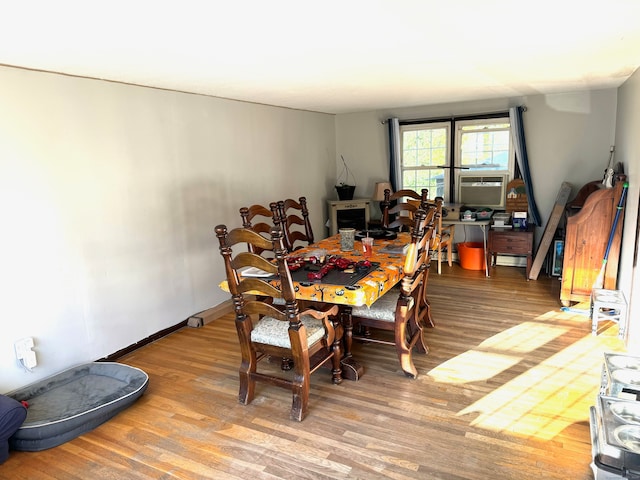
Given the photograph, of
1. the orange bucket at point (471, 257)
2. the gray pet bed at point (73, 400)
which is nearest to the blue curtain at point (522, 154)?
the orange bucket at point (471, 257)

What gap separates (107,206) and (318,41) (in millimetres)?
2014

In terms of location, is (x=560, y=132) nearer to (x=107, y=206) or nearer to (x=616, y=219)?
(x=616, y=219)

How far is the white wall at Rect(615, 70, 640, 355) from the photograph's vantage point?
3045 mm

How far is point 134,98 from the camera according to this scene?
342 cm

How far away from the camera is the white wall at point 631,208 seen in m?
3.04

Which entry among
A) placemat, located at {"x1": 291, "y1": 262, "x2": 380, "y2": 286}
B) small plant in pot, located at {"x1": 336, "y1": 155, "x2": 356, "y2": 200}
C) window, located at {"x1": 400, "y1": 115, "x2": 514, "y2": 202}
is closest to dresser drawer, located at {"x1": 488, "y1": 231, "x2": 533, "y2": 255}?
window, located at {"x1": 400, "y1": 115, "x2": 514, "y2": 202}

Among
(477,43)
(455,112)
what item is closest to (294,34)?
(477,43)

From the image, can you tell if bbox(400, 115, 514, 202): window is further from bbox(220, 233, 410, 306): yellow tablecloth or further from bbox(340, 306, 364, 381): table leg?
bbox(340, 306, 364, 381): table leg

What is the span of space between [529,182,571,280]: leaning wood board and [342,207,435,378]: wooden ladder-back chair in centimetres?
244

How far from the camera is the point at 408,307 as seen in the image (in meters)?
2.76

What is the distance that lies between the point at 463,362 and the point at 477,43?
2103 mm

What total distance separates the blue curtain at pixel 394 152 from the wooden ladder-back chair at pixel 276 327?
3.74 metres

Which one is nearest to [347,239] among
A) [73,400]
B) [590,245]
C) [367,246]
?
[367,246]

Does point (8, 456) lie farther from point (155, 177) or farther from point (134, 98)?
Result: point (134, 98)
